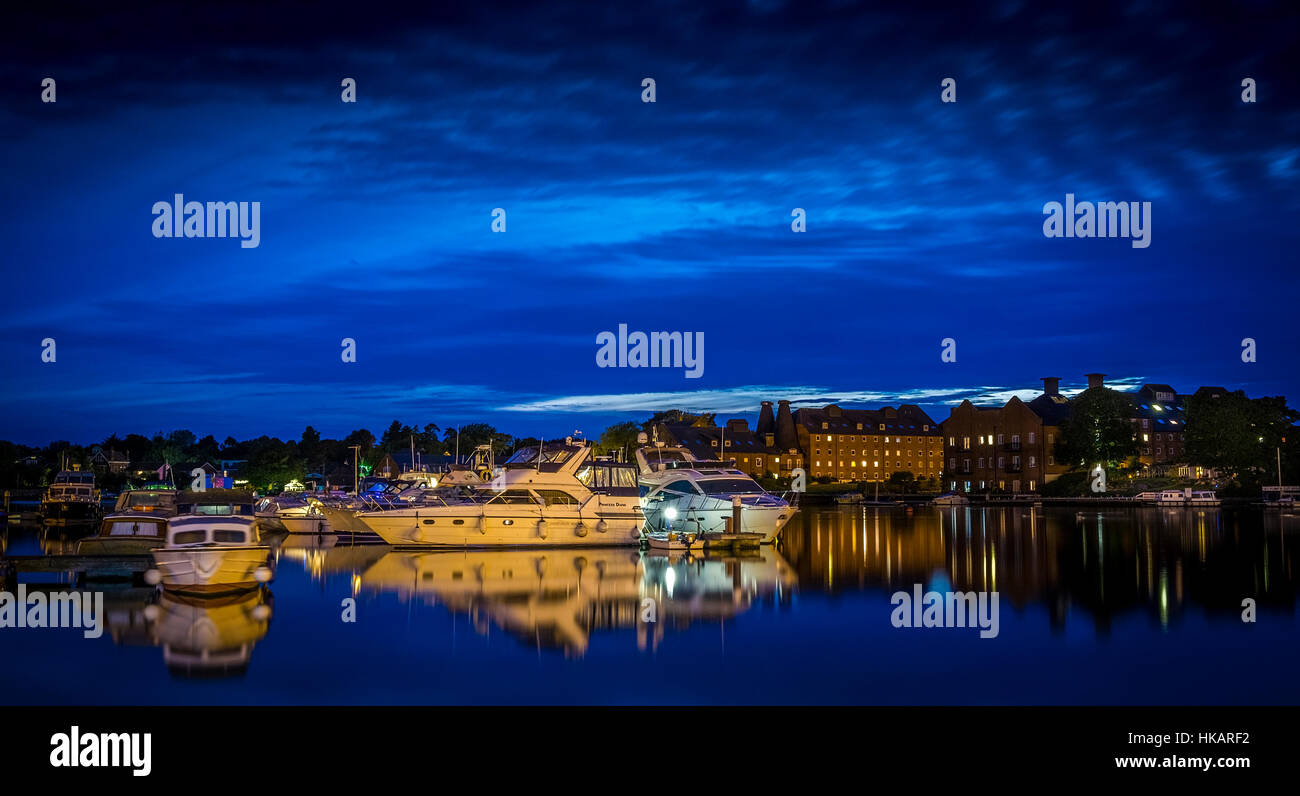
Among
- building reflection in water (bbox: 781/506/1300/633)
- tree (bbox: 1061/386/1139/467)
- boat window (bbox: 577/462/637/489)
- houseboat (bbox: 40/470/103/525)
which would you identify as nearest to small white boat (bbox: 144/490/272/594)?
building reflection in water (bbox: 781/506/1300/633)

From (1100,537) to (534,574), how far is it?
3344cm

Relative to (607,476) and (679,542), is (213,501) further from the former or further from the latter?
(679,542)

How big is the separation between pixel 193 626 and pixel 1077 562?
106ft

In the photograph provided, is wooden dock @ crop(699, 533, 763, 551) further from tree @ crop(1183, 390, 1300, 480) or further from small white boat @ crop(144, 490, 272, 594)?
tree @ crop(1183, 390, 1300, 480)

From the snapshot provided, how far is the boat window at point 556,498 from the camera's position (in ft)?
156

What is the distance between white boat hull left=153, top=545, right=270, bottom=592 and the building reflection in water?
1678 cm

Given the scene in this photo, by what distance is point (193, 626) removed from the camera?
25047 mm

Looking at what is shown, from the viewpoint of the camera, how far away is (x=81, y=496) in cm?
7994

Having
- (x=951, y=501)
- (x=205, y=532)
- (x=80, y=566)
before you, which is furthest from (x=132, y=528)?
(x=951, y=501)

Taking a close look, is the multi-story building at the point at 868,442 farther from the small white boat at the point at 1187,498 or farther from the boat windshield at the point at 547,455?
the boat windshield at the point at 547,455

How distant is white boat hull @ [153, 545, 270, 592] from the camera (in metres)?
27.9

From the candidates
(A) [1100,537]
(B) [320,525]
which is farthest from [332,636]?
(A) [1100,537]

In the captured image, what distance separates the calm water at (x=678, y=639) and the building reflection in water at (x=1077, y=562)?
8.5 inches
